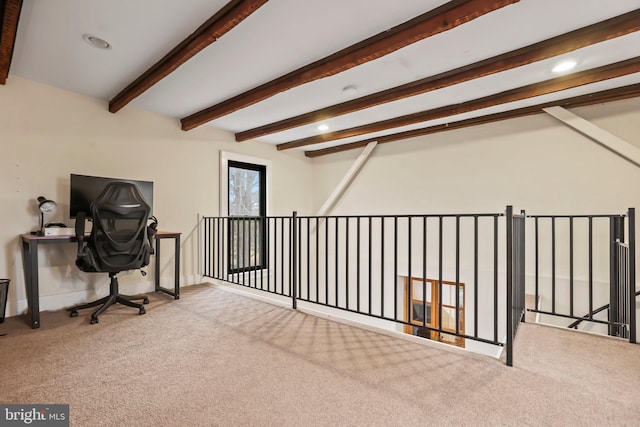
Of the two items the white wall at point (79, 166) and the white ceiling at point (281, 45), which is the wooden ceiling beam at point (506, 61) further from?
the white wall at point (79, 166)

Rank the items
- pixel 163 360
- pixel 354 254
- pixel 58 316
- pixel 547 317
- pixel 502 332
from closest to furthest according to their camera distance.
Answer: pixel 163 360
pixel 58 316
pixel 547 317
pixel 502 332
pixel 354 254

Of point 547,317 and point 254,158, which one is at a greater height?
point 254,158

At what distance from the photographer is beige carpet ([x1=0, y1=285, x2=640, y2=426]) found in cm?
133

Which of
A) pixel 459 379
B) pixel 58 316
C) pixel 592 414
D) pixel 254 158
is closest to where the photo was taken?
pixel 592 414

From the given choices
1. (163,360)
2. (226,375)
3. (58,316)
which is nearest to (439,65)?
(226,375)

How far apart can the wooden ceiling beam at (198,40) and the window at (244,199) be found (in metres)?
1.66

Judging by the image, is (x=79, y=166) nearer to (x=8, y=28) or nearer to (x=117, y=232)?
(x=117, y=232)

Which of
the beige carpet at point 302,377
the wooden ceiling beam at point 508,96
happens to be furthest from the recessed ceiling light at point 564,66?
the beige carpet at point 302,377

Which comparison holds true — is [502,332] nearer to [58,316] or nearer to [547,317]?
[547,317]

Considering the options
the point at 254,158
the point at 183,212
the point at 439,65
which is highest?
the point at 439,65

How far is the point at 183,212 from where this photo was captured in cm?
387

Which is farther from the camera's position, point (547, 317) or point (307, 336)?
point (547, 317)

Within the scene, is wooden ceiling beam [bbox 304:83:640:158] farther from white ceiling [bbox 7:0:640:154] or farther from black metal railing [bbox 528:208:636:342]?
black metal railing [bbox 528:208:636:342]

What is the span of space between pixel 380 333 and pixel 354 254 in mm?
2892
